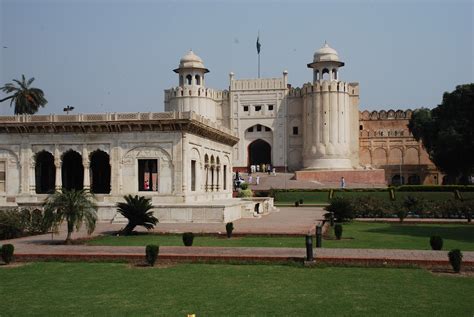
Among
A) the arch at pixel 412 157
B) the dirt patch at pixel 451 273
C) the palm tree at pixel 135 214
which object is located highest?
the arch at pixel 412 157

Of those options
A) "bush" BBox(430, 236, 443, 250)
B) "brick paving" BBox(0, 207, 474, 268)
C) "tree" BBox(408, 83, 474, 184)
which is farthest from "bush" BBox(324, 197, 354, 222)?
"tree" BBox(408, 83, 474, 184)

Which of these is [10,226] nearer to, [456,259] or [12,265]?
[12,265]

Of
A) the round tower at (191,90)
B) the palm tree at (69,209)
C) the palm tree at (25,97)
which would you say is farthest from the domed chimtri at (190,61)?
the palm tree at (69,209)

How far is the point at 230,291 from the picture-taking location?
9.23 m

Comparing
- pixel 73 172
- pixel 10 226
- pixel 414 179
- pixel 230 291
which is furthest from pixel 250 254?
pixel 414 179

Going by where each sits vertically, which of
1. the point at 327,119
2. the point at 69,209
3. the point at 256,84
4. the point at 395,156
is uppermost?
the point at 256,84

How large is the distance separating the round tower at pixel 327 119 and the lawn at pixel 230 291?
139ft

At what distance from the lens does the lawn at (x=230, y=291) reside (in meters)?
8.07

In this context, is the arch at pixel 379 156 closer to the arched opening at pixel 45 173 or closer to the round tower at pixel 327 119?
the round tower at pixel 327 119

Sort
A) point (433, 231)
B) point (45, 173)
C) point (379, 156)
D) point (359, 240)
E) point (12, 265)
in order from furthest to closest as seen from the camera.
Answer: point (379, 156) → point (45, 173) → point (433, 231) → point (359, 240) → point (12, 265)

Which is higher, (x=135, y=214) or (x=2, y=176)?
(x=2, y=176)

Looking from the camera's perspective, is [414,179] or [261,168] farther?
[414,179]

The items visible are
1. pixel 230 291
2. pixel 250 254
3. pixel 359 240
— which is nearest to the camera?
pixel 230 291

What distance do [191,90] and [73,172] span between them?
28.1 m
